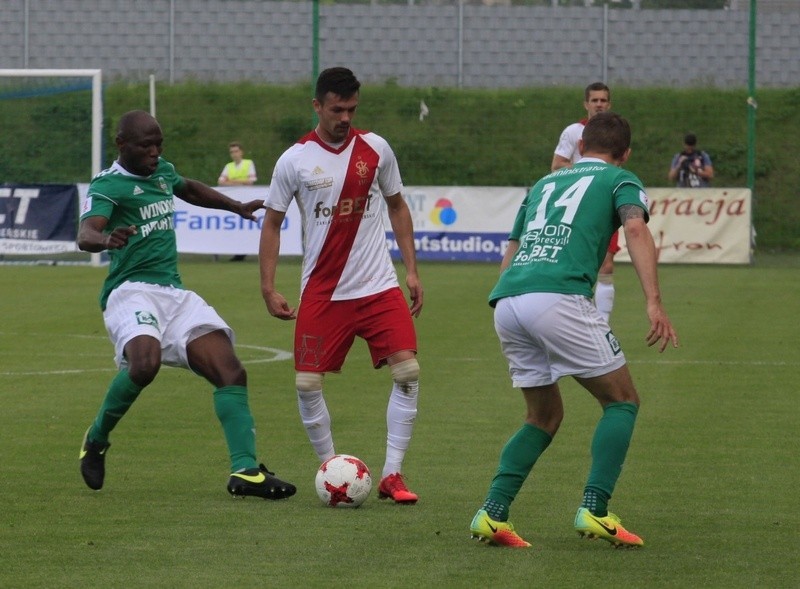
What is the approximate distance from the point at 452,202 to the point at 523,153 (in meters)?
4.42

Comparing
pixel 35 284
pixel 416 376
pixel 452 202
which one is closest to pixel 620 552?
pixel 416 376

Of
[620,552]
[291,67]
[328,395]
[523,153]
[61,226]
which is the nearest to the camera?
[620,552]

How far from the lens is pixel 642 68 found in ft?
91.9

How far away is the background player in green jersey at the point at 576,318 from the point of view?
585 cm

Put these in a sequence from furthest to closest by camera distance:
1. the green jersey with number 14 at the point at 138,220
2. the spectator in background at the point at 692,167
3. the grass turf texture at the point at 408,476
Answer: the spectator in background at the point at 692,167, the green jersey with number 14 at the point at 138,220, the grass turf texture at the point at 408,476

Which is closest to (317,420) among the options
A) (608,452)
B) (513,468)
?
(513,468)

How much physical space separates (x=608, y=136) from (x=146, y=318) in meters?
2.45

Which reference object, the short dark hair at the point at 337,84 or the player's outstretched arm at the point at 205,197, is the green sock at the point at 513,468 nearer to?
the short dark hair at the point at 337,84

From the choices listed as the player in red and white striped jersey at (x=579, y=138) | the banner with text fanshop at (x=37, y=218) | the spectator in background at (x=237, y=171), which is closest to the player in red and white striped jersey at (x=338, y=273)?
the player in red and white striped jersey at (x=579, y=138)

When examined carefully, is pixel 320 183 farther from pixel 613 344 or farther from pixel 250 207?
pixel 613 344

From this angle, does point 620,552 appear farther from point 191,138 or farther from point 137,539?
point 191,138

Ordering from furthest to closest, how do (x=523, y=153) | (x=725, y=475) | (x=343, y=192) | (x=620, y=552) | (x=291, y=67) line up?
(x=291, y=67), (x=523, y=153), (x=725, y=475), (x=343, y=192), (x=620, y=552)

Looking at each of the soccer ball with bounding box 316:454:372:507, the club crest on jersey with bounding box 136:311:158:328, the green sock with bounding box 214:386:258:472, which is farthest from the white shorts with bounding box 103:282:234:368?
the soccer ball with bounding box 316:454:372:507

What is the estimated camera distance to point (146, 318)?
7.19 meters
